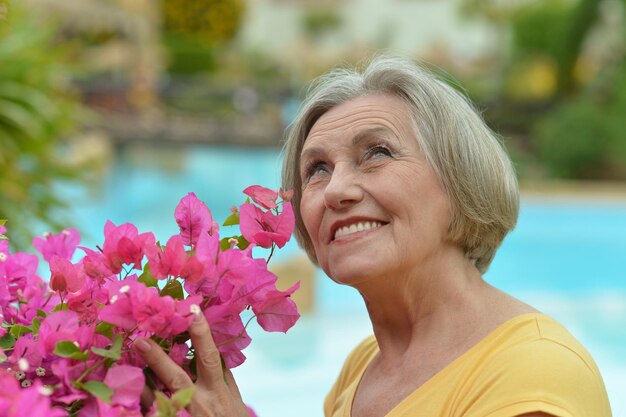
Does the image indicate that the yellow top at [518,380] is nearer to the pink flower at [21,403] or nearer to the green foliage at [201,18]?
the pink flower at [21,403]

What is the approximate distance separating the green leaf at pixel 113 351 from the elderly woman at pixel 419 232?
0.48m

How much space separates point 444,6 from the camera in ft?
115

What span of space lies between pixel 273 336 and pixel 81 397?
562 centimetres

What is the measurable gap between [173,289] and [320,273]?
6.64 meters

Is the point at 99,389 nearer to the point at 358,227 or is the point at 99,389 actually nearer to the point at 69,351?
the point at 69,351

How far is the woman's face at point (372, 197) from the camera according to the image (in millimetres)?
1411

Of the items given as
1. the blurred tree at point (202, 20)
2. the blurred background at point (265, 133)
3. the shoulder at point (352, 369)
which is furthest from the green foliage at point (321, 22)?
the shoulder at point (352, 369)

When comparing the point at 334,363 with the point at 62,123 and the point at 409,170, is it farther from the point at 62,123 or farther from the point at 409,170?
the point at 409,170

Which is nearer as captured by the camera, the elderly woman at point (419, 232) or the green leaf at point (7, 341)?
the green leaf at point (7, 341)

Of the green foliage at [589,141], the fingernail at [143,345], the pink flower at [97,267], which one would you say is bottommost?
the fingernail at [143,345]

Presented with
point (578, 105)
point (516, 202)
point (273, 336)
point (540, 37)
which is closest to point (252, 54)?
point (540, 37)

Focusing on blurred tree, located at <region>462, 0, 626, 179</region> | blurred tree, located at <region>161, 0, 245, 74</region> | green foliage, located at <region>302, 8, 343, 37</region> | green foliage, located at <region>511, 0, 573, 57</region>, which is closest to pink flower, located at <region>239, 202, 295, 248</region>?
blurred tree, located at <region>462, 0, 626, 179</region>

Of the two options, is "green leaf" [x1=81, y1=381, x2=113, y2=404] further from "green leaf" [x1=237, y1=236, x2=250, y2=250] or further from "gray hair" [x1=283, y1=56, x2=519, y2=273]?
"gray hair" [x1=283, y1=56, x2=519, y2=273]

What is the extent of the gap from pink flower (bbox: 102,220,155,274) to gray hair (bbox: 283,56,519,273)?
55 centimetres
